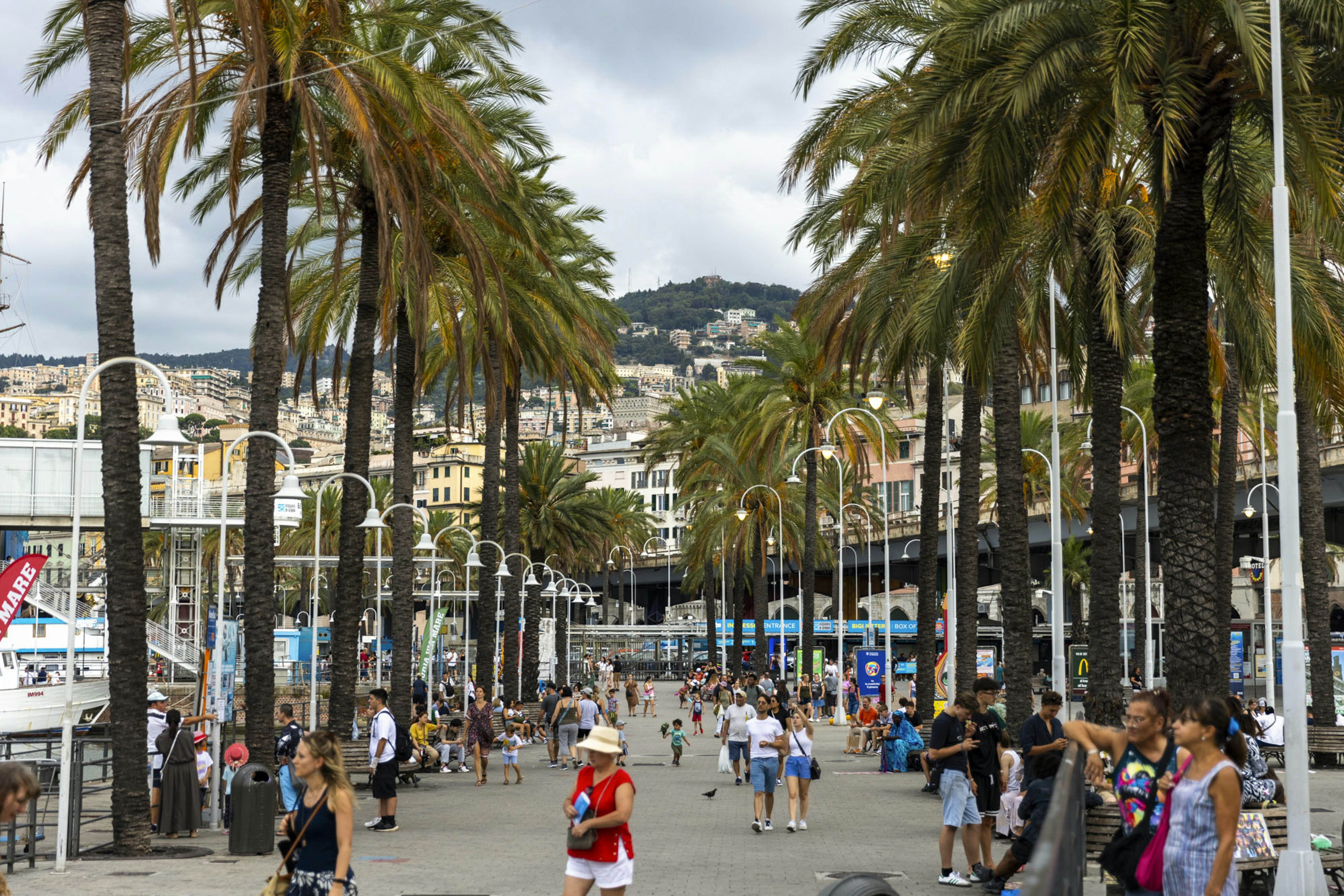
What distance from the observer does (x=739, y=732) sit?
79.4ft

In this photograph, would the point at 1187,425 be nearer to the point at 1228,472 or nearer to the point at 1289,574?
the point at 1289,574

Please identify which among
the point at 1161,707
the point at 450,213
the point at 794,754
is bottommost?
the point at 794,754

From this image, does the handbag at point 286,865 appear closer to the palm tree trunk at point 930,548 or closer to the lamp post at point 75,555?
the lamp post at point 75,555

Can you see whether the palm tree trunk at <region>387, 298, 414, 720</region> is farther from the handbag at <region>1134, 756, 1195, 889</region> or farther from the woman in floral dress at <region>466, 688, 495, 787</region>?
the handbag at <region>1134, 756, 1195, 889</region>

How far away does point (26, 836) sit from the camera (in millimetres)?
14547

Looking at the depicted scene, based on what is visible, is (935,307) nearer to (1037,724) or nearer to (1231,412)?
(1037,724)

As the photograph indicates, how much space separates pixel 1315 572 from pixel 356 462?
825 inches

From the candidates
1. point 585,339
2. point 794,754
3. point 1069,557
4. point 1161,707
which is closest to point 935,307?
point 794,754

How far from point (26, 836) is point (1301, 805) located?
39.6 feet

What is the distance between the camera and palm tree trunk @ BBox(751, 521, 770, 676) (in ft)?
160

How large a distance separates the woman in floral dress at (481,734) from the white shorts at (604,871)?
17.1 m

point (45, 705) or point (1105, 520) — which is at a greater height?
point (1105, 520)

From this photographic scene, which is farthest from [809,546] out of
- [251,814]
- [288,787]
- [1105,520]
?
[251,814]

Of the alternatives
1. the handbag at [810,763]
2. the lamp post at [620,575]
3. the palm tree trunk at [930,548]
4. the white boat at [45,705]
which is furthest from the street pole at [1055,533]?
the lamp post at [620,575]
